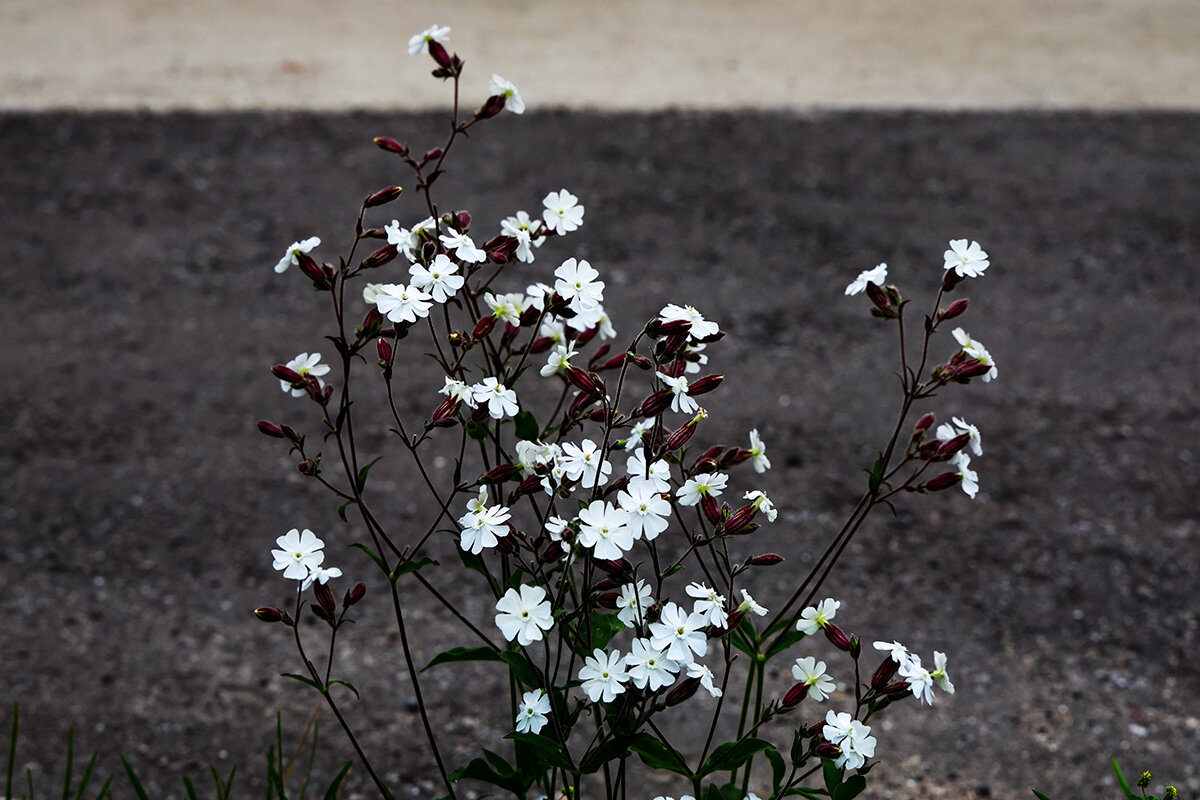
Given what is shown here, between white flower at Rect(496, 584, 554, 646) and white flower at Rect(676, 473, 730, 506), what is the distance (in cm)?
26

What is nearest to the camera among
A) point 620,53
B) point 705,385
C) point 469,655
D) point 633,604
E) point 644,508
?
point 644,508

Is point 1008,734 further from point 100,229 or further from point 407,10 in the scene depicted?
point 407,10

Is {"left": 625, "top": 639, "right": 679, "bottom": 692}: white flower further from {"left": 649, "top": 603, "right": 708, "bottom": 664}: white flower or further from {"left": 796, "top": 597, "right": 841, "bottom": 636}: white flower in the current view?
{"left": 796, "top": 597, "right": 841, "bottom": 636}: white flower

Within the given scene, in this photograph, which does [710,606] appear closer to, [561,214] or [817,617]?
[817,617]

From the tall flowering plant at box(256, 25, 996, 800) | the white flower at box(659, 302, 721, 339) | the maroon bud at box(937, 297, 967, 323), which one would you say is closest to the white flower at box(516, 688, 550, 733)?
the tall flowering plant at box(256, 25, 996, 800)

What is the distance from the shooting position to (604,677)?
1.57 metres

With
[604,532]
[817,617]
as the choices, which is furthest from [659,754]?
[604,532]

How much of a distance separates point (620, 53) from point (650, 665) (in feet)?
19.5

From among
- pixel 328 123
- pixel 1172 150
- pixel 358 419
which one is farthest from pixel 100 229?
pixel 1172 150

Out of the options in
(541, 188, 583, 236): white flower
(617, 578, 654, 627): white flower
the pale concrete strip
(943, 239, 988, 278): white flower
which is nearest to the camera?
(617, 578, 654, 627): white flower

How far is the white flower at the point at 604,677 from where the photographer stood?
1.56 m

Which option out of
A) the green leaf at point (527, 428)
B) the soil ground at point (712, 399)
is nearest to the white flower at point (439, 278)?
the green leaf at point (527, 428)

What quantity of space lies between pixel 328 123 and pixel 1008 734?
14.5ft

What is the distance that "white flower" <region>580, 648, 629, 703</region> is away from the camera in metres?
1.56
